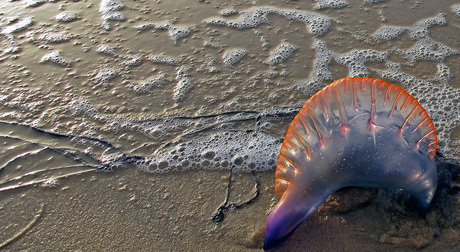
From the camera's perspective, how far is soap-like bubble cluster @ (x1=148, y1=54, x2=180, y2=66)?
2643mm

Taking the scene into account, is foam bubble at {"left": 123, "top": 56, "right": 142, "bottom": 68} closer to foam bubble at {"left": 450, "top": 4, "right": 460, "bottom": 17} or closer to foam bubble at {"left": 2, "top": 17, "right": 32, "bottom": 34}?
foam bubble at {"left": 2, "top": 17, "right": 32, "bottom": 34}

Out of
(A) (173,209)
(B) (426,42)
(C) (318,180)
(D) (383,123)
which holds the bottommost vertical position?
(B) (426,42)

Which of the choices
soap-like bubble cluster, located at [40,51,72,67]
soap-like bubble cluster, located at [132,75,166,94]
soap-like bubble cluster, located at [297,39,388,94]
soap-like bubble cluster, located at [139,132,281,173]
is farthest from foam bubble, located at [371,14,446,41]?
soap-like bubble cluster, located at [40,51,72,67]

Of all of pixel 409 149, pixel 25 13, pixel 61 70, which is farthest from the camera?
pixel 25 13

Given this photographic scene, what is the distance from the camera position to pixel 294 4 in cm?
318

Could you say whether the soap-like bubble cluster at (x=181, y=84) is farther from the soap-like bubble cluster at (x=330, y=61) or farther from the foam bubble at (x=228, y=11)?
the foam bubble at (x=228, y=11)

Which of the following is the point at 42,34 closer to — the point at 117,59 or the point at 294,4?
the point at 117,59

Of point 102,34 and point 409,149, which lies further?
point 102,34

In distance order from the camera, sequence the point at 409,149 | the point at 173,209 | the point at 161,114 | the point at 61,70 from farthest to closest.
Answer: the point at 61,70
the point at 161,114
the point at 173,209
the point at 409,149

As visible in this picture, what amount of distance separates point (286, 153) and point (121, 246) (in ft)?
2.46

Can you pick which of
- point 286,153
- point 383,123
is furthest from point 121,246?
point 383,123

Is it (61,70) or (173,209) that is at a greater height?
(61,70)

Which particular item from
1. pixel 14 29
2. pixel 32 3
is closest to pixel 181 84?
pixel 14 29

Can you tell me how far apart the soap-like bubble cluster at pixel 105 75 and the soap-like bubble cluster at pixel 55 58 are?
28 centimetres
